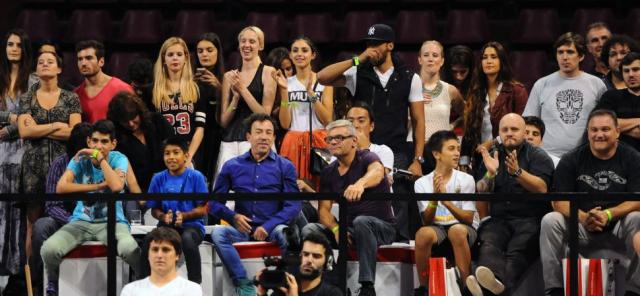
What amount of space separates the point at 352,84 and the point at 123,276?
6.26 ft

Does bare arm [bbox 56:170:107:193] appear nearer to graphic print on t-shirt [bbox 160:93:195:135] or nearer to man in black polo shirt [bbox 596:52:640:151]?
graphic print on t-shirt [bbox 160:93:195:135]

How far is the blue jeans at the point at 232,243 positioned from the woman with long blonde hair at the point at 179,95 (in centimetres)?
115

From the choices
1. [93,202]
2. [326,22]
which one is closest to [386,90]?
[93,202]

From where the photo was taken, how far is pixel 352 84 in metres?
7.55

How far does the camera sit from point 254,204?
6.63m

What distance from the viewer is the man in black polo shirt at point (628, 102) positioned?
7004 millimetres

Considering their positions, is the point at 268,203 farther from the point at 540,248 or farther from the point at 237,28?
the point at 237,28

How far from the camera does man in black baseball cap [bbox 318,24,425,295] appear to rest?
7438mm

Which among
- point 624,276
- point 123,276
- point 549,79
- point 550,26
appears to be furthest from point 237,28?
point 624,276

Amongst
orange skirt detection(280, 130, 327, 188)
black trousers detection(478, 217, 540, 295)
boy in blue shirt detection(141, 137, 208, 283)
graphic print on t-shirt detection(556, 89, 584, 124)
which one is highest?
graphic print on t-shirt detection(556, 89, 584, 124)

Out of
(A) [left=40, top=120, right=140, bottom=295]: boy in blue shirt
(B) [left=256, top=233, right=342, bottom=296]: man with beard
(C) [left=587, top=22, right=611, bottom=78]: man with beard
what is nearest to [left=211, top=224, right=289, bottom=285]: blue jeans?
(B) [left=256, top=233, right=342, bottom=296]: man with beard

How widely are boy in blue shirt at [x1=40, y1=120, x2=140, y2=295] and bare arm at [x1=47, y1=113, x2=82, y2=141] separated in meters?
0.40

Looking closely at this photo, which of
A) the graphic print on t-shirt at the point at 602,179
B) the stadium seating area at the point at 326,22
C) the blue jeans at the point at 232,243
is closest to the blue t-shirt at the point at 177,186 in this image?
the blue jeans at the point at 232,243

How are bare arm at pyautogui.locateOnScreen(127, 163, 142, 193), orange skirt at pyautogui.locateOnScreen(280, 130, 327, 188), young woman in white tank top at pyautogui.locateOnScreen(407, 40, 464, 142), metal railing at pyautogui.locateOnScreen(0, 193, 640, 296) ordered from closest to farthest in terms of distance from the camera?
metal railing at pyautogui.locateOnScreen(0, 193, 640, 296), bare arm at pyautogui.locateOnScreen(127, 163, 142, 193), orange skirt at pyautogui.locateOnScreen(280, 130, 327, 188), young woman in white tank top at pyautogui.locateOnScreen(407, 40, 464, 142)
